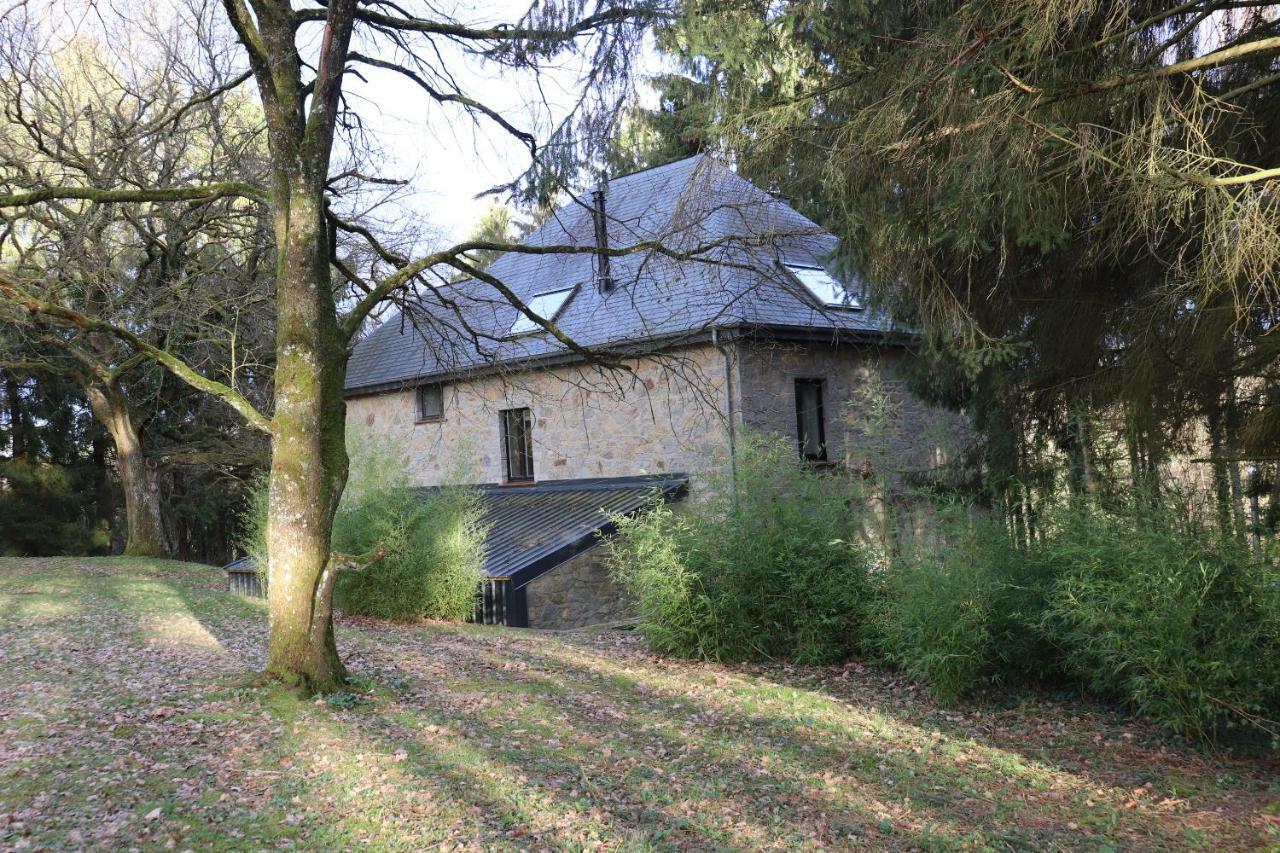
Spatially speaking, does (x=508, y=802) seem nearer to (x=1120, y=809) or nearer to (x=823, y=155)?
(x=1120, y=809)

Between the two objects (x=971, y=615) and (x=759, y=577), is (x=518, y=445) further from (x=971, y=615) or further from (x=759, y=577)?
(x=971, y=615)

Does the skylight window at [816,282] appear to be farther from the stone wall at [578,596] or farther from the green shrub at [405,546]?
the green shrub at [405,546]

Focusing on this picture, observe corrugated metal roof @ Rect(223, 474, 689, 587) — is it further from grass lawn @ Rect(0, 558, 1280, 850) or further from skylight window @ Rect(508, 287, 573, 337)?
grass lawn @ Rect(0, 558, 1280, 850)

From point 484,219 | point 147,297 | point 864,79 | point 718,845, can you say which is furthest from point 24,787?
point 484,219

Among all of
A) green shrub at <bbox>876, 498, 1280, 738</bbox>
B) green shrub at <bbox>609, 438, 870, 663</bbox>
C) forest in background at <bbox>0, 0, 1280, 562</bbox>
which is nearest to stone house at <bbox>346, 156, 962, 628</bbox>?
green shrub at <bbox>609, 438, 870, 663</bbox>

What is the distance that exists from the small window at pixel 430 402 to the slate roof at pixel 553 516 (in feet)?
8.50

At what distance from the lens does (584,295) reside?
17516 millimetres

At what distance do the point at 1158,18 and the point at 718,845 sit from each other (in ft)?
18.5

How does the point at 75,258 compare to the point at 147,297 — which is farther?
the point at 147,297

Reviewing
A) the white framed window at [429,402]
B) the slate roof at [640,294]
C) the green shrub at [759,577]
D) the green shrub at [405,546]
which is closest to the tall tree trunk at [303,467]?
the slate roof at [640,294]

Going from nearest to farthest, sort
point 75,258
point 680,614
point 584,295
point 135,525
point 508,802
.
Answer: point 508,802 < point 680,614 < point 75,258 < point 584,295 < point 135,525

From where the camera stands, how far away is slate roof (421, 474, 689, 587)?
1380cm

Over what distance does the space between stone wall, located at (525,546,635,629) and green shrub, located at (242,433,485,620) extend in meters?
1.34

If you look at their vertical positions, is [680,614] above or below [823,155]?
below
